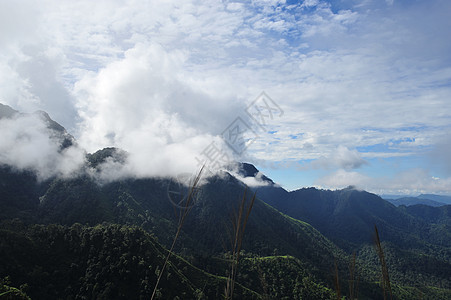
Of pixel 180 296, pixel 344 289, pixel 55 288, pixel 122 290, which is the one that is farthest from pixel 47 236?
pixel 344 289

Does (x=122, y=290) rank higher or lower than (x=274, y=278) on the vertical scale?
higher

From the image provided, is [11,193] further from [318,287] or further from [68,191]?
[318,287]

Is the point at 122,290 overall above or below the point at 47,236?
below

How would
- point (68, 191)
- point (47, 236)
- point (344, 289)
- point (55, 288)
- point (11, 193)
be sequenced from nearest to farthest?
point (55, 288) → point (47, 236) → point (344, 289) → point (11, 193) → point (68, 191)

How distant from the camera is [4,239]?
75.4 metres

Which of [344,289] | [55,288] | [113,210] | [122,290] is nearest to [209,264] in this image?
[122,290]

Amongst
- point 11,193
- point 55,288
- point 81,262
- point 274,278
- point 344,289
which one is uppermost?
point 11,193

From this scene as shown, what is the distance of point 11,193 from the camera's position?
7165 inches

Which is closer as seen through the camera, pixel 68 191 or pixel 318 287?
pixel 318 287

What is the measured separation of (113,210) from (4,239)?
121288 millimetres

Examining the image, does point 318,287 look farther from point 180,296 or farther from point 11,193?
point 11,193

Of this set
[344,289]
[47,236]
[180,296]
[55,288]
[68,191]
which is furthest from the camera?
[68,191]

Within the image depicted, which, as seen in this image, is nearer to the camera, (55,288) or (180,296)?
(55,288)

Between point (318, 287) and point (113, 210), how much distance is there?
150699 mm
